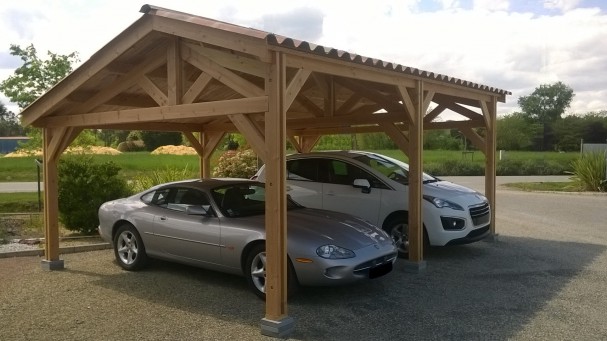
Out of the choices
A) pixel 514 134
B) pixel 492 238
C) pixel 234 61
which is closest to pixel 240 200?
pixel 234 61

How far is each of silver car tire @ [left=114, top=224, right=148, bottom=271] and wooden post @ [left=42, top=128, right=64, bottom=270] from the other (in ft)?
3.21

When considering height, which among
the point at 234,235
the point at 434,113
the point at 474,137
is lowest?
the point at 234,235

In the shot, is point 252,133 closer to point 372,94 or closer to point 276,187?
point 276,187

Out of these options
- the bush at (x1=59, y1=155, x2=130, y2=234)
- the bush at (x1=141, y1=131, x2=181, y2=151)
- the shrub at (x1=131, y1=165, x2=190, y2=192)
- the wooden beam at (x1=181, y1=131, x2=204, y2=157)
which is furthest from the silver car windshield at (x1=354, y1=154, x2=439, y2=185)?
the bush at (x1=141, y1=131, x2=181, y2=151)

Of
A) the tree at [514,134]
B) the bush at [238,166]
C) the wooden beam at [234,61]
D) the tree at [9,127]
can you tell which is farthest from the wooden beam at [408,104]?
the tree at [9,127]

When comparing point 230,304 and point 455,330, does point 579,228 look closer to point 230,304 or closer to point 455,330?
point 455,330

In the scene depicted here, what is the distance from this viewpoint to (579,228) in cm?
1193

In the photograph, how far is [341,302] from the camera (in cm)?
633

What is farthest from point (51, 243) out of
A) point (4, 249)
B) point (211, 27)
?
point (211, 27)

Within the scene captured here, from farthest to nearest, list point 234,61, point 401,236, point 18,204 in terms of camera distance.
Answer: point 18,204 < point 401,236 < point 234,61

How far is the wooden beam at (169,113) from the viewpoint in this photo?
221 inches

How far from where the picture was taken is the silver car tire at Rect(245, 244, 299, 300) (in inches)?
246

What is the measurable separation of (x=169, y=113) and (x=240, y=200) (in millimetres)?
1563

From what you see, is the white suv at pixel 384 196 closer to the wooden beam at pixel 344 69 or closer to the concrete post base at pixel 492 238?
the concrete post base at pixel 492 238
